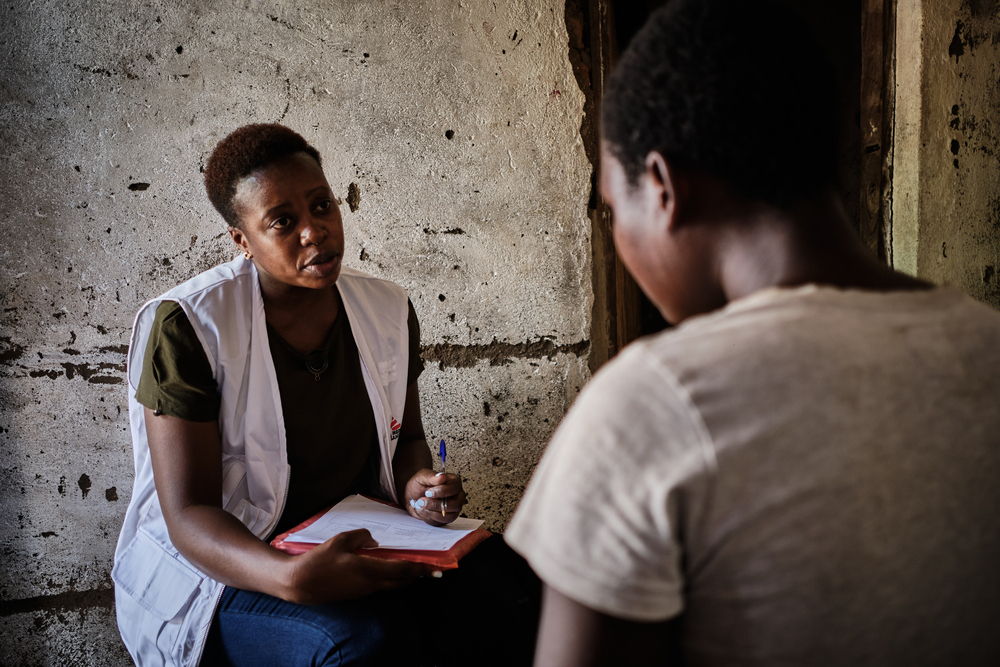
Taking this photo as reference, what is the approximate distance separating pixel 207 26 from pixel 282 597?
5.58 ft

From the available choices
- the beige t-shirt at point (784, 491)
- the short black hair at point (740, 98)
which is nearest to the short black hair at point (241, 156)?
the short black hair at point (740, 98)

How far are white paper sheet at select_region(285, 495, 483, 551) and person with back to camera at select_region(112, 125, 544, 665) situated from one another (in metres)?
0.05

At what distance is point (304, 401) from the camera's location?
1.85 metres

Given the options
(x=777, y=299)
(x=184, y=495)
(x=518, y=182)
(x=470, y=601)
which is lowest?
(x=470, y=601)

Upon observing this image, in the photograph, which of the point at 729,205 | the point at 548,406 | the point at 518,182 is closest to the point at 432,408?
the point at 548,406

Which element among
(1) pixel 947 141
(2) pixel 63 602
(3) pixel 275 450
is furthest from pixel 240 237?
(1) pixel 947 141

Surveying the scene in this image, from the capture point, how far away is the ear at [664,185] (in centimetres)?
80

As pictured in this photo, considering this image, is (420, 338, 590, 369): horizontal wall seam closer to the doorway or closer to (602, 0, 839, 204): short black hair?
the doorway

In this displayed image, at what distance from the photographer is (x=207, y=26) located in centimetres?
231

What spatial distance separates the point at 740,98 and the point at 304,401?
1.36m

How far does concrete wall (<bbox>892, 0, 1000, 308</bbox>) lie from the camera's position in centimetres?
228

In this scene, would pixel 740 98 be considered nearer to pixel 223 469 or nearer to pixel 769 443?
pixel 769 443

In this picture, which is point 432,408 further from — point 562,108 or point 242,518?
point 562,108

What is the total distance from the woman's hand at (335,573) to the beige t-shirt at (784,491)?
2.78 feet
